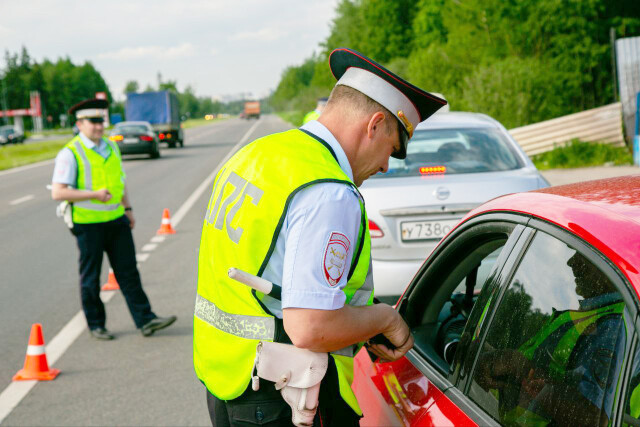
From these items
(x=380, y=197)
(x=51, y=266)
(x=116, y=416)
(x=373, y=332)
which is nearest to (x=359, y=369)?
(x=373, y=332)

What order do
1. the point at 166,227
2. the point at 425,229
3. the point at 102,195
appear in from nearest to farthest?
the point at 425,229
the point at 102,195
the point at 166,227

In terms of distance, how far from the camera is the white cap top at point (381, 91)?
1938 millimetres

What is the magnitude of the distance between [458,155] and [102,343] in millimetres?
3346

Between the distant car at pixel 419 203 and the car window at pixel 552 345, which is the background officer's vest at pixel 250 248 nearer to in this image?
the car window at pixel 552 345

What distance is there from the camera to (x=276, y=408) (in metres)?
1.94

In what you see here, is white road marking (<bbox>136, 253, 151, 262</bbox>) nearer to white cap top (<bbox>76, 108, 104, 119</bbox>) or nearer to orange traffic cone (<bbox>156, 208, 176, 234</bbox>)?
orange traffic cone (<bbox>156, 208, 176, 234</bbox>)

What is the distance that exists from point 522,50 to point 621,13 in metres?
3.46

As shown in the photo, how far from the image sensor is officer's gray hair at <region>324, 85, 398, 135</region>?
195 cm

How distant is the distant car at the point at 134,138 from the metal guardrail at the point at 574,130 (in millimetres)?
16298

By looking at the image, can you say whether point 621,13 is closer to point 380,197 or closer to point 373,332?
point 380,197

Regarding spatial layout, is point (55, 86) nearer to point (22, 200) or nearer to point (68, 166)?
point (22, 200)

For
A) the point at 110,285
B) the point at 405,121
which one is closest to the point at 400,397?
the point at 405,121

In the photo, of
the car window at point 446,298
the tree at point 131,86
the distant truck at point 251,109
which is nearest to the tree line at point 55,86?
the tree at point 131,86

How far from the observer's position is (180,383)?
4988 mm
